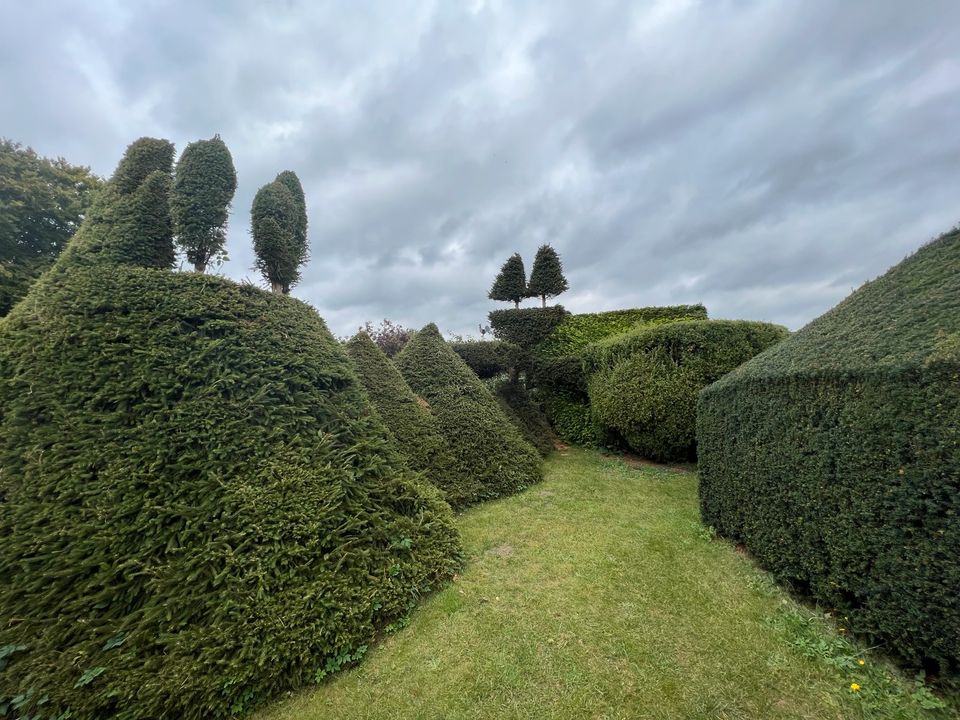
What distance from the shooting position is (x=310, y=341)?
4.32m

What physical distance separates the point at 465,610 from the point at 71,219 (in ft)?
65.2

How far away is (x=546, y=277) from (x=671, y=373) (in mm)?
6459

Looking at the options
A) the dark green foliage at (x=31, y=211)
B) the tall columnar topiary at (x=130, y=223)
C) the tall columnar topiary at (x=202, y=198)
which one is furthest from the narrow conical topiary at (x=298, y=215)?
the dark green foliage at (x=31, y=211)

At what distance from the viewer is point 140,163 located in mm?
4336

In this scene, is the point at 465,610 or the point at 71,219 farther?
the point at 71,219

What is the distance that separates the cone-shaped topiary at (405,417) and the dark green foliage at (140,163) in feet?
11.7

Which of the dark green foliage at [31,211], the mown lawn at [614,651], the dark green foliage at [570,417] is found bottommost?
the mown lawn at [614,651]

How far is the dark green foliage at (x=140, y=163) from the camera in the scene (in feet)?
13.9

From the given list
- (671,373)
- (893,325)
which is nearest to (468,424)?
(671,373)

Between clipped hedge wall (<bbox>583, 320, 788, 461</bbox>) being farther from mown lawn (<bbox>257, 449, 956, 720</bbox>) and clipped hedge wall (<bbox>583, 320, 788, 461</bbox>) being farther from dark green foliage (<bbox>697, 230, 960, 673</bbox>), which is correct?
mown lawn (<bbox>257, 449, 956, 720</bbox>)

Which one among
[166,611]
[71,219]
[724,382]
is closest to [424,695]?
[166,611]

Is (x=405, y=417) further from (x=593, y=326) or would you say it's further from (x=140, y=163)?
(x=593, y=326)

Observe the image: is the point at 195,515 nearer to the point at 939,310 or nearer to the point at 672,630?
the point at 672,630

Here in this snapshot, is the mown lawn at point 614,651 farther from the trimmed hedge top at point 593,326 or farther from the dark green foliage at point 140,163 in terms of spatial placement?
the trimmed hedge top at point 593,326
